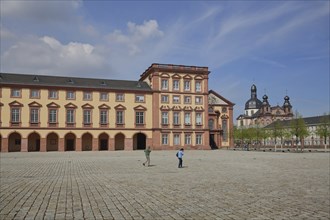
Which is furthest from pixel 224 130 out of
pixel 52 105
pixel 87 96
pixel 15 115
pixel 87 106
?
pixel 15 115

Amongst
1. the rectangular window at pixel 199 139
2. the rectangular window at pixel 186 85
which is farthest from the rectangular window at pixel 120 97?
the rectangular window at pixel 199 139

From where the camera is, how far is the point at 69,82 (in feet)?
191

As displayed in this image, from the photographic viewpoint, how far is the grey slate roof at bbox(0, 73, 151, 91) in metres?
54.9

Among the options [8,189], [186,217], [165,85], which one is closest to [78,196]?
[8,189]

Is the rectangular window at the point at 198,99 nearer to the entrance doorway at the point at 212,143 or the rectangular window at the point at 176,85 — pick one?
the rectangular window at the point at 176,85

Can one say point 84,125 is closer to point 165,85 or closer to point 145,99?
point 145,99

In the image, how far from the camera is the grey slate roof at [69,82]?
5494cm

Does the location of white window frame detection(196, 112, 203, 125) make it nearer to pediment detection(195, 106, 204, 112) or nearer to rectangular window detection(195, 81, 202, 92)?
pediment detection(195, 106, 204, 112)

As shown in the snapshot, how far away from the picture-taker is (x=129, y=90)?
6053 cm

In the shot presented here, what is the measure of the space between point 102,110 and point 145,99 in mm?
8004

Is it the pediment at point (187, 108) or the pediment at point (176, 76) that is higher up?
the pediment at point (176, 76)

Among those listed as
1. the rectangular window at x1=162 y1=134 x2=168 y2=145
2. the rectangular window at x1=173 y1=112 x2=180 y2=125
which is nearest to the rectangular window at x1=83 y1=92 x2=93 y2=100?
the rectangular window at x1=162 y1=134 x2=168 y2=145

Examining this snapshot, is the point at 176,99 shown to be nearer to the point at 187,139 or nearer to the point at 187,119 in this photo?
the point at 187,119

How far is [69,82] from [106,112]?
26.4ft
